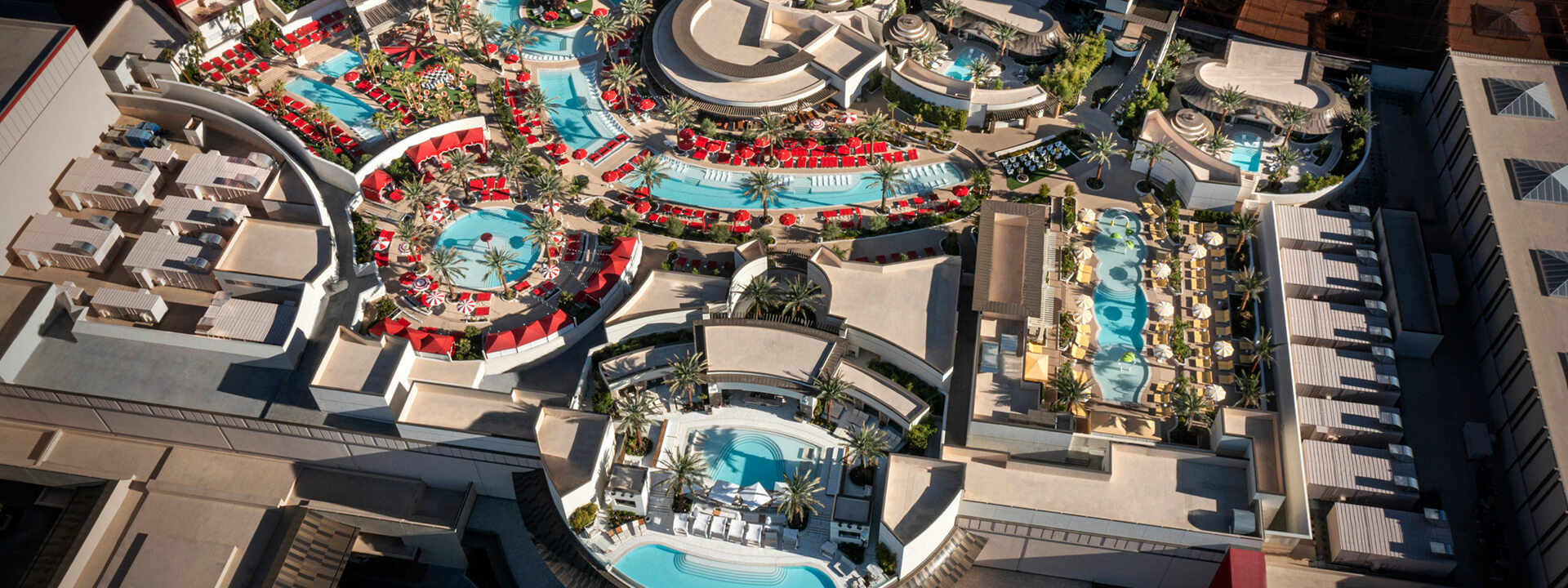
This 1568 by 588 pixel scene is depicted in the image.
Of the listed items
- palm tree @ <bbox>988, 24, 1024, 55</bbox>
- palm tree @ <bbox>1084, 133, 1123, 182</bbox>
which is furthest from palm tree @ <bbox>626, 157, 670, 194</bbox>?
palm tree @ <bbox>1084, 133, 1123, 182</bbox>

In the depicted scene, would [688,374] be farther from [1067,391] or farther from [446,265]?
[1067,391]

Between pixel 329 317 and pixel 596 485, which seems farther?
pixel 329 317

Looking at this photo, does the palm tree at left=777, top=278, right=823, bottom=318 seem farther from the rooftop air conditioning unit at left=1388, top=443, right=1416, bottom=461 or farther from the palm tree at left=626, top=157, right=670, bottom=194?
the rooftop air conditioning unit at left=1388, top=443, right=1416, bottom=461

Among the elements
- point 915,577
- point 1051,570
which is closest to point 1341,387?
point 1051,570

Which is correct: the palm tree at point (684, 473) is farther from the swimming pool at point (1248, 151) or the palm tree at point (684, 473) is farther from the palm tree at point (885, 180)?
the swimming pool at point (1248, 151)

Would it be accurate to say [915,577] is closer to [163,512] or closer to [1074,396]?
[1074,396]

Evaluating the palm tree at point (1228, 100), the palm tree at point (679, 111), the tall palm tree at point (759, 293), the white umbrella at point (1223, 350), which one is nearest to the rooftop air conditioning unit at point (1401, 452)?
the white umbrella at point (1223, 350)
